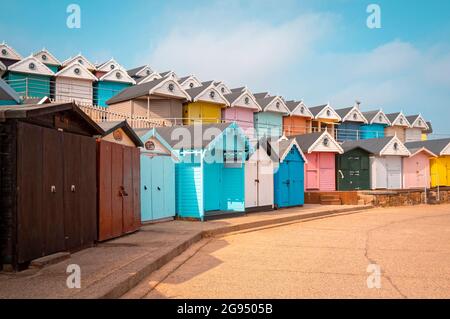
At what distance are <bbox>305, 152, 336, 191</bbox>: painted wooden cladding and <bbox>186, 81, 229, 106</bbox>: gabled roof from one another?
30.1 ft

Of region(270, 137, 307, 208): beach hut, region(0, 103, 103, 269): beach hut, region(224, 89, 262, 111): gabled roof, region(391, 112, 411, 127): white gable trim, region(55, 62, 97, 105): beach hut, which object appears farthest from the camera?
region(391, 112, 411, 127): white gable trim

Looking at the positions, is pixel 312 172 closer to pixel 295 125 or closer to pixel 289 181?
pixel 289 181

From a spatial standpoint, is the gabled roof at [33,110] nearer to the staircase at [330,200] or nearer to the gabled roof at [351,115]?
the staircase at [330,200]

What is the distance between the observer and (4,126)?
6984 millimetres

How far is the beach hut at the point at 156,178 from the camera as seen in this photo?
1392 cm

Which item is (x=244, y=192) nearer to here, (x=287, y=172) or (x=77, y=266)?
(x=287, y=172)

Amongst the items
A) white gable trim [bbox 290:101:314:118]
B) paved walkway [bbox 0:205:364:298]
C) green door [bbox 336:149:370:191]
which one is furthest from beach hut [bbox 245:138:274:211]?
white gable trim [bbox 290:101:314:118]

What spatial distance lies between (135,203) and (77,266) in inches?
185

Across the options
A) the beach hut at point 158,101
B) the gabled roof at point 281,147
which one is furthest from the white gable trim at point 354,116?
the gabled roof at point 281,147

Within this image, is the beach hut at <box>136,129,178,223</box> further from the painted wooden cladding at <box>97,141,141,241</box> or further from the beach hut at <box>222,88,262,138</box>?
the beach hut at <box>222,88,262,138</box>

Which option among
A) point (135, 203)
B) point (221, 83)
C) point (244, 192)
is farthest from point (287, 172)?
point (221, 83)

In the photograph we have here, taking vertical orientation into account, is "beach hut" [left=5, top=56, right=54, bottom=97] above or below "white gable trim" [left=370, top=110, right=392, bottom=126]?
above

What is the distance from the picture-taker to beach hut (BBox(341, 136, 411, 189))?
2939 centimetres

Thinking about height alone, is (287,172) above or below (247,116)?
below
